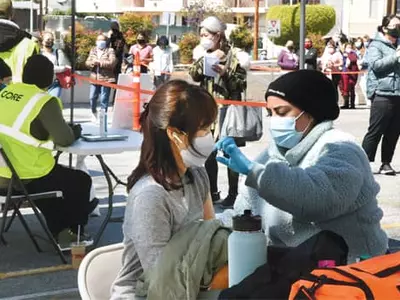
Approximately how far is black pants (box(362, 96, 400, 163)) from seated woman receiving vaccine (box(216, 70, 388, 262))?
5.85 meters

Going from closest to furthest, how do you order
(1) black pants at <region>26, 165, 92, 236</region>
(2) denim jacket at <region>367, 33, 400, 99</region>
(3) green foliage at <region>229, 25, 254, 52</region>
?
(1) black pants at <region>26, 165, 92, 236</region> → (2) denim jacket at <region>367, 33, 400, 99</region> → (3) green foliage at <region>229, 25, 254, 52</region>

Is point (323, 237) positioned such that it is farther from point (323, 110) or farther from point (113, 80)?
point (113, 80)

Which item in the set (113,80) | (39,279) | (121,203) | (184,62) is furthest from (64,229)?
(184,62)

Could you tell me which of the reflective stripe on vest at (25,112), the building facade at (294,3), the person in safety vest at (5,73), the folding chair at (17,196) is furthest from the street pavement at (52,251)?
the building facade at (294,3)

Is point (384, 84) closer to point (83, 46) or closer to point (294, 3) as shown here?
point (83, 46)

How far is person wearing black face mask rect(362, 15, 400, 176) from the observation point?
9047mm

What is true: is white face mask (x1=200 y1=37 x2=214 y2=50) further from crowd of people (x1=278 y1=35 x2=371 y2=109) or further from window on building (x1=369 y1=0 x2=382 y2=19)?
window on building (x1=369 y1=0 x2=382 y2=19)

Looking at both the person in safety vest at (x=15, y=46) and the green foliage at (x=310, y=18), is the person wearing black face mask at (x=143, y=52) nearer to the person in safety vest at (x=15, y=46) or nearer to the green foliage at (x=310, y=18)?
the person in safety vest at (x=15, y=46)

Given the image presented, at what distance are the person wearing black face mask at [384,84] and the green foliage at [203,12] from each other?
3863cm

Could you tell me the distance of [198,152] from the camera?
10.3 feet

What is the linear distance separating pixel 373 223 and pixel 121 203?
4.94 meters

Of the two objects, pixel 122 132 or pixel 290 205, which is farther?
pixel 122 132

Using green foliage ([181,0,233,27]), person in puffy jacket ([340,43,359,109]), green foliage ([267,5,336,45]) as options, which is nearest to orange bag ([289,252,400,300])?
person in puffy jacket ([340,43,359,109])

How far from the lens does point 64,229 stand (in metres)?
6.23
